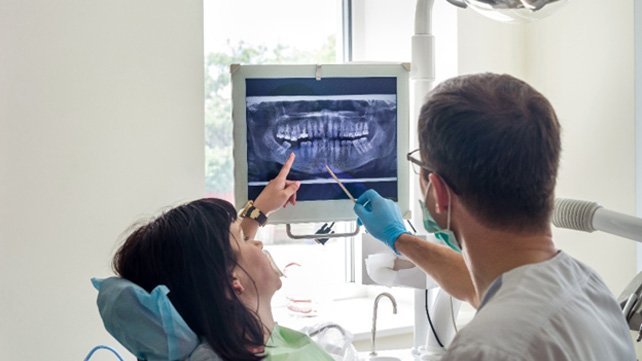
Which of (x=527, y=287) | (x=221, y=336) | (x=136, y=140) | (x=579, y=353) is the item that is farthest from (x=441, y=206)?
(x=136, y=140)

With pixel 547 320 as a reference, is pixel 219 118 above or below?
above

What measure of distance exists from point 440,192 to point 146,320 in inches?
25.1

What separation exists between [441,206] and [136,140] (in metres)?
1.14

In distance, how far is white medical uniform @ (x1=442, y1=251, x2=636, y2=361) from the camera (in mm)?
1178

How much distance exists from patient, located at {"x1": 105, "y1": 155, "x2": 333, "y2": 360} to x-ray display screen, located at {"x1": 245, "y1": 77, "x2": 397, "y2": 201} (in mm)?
350

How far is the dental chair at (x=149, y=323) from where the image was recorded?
1.58 meters

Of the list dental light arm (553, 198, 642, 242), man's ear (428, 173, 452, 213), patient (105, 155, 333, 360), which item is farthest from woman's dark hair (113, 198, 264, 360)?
dental light arm (553, 198, 642, 242)

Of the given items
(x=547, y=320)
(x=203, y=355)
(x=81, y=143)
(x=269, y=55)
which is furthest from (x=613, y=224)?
(x=269, y=55)

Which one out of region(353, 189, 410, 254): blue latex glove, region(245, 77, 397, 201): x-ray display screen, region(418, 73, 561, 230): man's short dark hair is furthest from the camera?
region(245, 77, 397, 201): x-ray display screen

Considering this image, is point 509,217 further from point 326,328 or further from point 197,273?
point 326,328

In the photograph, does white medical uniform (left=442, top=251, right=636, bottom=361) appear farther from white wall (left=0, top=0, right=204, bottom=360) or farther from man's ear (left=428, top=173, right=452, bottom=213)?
white wall (left=0, top=0, right=204, bottom=360)

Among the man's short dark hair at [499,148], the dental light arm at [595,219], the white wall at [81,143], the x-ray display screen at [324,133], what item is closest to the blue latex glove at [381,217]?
the x-ray display screen at [324,133]

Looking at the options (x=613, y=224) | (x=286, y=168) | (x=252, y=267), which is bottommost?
(x=252, y=267)

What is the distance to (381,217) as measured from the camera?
81.8 inches
